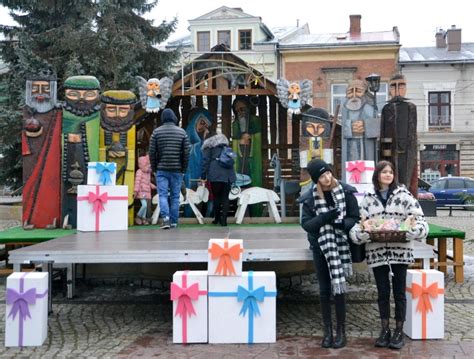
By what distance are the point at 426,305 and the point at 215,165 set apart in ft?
14.9

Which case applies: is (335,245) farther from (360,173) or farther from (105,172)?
(105,172)

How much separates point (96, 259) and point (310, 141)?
534 centimetres

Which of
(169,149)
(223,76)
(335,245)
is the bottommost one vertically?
(335,245)

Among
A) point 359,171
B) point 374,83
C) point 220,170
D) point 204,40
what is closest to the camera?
point 359,171

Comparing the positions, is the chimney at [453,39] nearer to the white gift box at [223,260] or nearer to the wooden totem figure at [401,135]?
the wooden totem figure at [401,135]

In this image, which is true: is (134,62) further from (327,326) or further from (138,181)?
(327,326)

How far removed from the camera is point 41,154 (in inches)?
376

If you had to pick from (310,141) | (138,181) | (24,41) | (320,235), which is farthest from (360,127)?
(24,41)

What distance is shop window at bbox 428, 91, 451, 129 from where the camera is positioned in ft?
98.1

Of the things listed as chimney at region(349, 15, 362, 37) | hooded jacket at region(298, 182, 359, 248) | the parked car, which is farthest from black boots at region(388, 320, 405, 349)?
chimney at region(349, 15, 362, 37)

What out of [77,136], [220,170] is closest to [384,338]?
[220,170]

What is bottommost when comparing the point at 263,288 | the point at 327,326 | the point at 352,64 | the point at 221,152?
the point at 327,326

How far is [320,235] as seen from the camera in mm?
5207

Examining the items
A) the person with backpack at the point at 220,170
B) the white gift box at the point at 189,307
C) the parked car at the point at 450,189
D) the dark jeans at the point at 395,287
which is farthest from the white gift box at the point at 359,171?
the parked car at the point at 450,189
